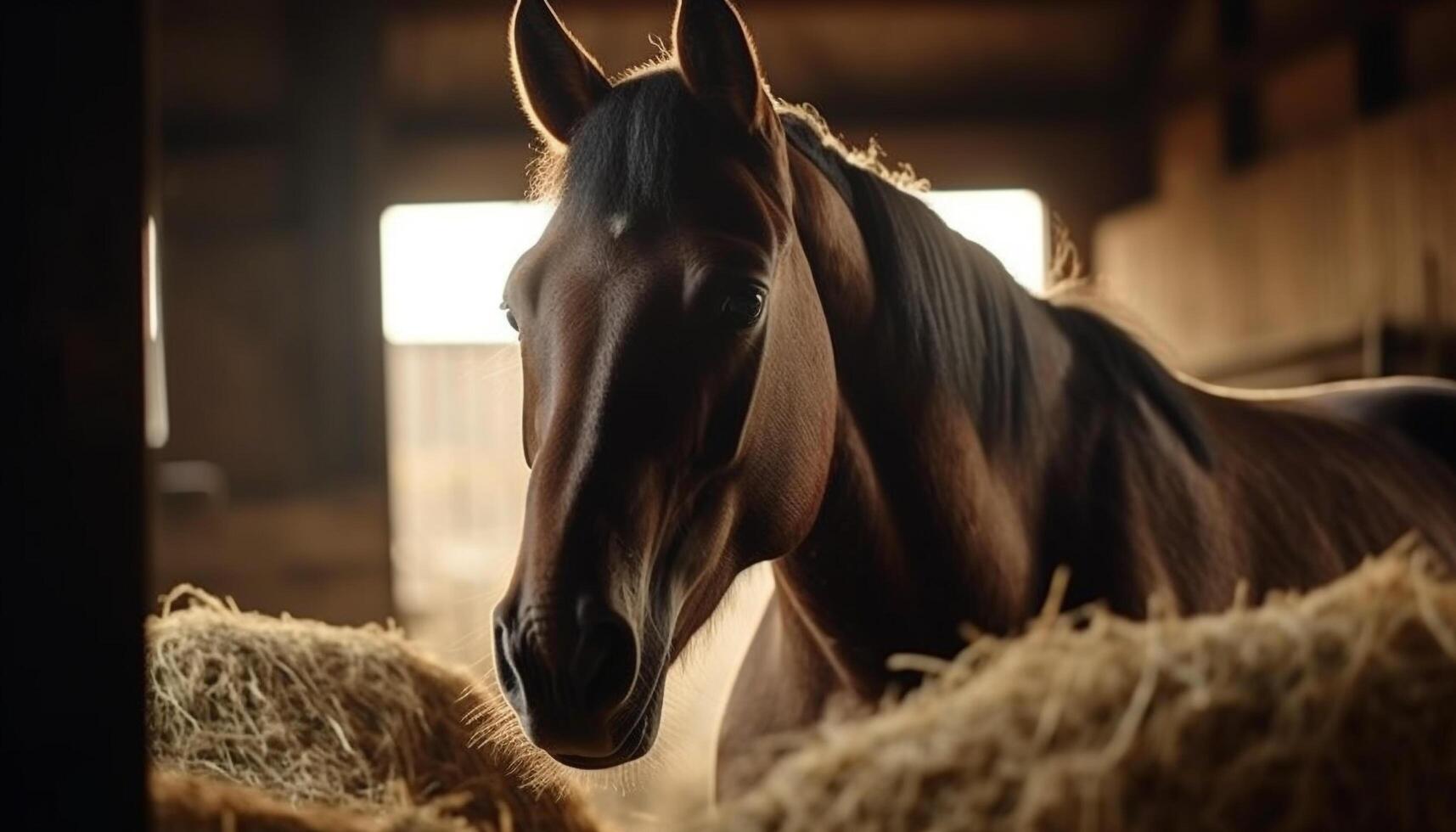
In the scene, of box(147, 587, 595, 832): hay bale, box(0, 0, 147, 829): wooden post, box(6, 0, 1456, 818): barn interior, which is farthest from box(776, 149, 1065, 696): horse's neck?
box(6, 0, 1456, 818): barn interior

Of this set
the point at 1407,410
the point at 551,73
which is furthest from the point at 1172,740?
the point at 1407,410

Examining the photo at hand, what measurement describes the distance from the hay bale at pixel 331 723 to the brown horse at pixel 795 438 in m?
0.41

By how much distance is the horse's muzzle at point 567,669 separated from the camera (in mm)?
1609

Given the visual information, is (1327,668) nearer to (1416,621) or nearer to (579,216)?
(1416,621)

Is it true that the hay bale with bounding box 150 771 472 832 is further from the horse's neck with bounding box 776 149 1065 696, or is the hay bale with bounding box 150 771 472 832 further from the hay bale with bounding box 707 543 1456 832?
the horse's neck with bounding box 776 149 1065 696

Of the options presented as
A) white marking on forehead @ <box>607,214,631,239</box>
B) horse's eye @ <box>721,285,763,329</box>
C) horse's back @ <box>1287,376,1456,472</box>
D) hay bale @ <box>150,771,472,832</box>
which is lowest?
hay bale @ <box>150,771,472,832</box>

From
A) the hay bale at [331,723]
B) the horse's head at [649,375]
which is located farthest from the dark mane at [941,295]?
the hay bale at [331,723]

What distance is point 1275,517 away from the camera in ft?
8.43

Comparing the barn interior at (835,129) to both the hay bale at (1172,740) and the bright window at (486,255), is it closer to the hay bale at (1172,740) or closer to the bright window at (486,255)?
the bright window at (486,255)

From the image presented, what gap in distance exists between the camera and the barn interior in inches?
231

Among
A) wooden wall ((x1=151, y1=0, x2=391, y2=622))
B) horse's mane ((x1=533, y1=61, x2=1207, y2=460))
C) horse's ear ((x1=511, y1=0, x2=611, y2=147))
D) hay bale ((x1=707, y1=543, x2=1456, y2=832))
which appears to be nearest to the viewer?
hay bale ((x1=707, y1=543, x2=1456, y2=832))

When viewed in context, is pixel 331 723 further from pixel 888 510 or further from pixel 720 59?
pixel 720 59

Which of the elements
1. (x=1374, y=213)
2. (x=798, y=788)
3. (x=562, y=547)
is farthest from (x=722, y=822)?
(x=1374, y=213)

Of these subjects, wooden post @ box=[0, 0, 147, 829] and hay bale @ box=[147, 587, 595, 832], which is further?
hay bale @ box=[147, 587, 595, 832]
